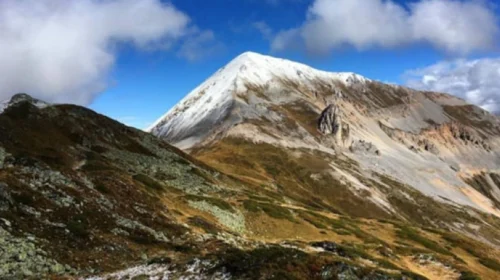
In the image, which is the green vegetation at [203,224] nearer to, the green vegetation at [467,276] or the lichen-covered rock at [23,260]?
the lichen-covered rock at [23,260]

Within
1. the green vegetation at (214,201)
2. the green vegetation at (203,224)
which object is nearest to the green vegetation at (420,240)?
the green vegetation at (214,201)

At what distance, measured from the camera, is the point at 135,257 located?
39.1m

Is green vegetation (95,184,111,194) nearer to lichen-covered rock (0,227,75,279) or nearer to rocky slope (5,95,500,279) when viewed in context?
rocky slope (5,95,500,279)

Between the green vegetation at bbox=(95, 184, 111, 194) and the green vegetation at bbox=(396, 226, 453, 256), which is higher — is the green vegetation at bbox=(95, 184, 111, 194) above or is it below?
above

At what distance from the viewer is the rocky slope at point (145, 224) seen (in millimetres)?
30436

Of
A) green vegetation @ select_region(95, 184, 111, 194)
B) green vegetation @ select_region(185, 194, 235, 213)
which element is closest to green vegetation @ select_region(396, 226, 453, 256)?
green vegetation @ select_region(185, 194, 235, 213)

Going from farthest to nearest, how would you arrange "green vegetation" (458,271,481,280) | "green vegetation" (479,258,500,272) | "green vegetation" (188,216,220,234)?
"green vegetation" (479,258,500,272)
"green vegetation" (188,216,220,234)
"green vegetation" (458,271,481,280)

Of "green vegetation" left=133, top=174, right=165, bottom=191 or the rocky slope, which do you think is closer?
the rocky slope

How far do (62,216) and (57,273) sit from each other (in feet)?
33.9

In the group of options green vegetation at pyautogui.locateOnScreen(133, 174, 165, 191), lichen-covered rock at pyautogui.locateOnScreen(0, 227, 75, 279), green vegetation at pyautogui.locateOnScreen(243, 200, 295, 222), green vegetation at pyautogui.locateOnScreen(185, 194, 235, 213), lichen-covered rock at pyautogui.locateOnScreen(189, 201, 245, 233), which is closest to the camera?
lichen-covered rock at pyautogui.locateOnScreen(0, 227, 75, 279)

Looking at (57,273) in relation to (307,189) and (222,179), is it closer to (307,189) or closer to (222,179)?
(222,179)

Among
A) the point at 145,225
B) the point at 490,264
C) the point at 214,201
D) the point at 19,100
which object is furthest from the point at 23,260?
the point at 490,264

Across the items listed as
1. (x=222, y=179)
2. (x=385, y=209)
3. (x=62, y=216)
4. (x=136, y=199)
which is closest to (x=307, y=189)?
(x=385, y=209)

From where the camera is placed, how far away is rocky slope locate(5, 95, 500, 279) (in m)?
30.4
